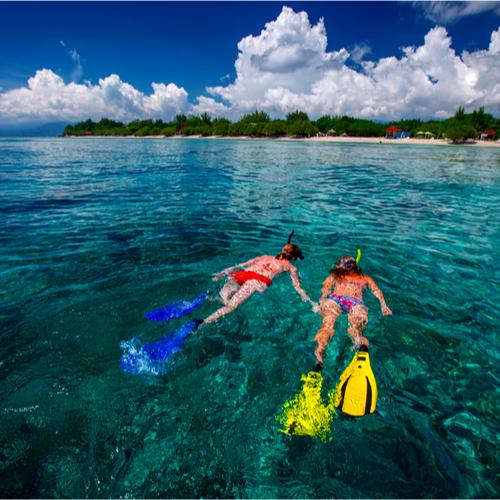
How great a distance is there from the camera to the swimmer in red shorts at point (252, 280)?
556 cm

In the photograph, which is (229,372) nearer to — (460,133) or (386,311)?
(386,311)

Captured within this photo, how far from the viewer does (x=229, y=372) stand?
4.17 m

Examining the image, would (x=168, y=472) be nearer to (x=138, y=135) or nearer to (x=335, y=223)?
(x=335, y=223)

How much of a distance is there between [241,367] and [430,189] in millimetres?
18923

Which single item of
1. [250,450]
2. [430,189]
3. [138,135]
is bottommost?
[138,135]

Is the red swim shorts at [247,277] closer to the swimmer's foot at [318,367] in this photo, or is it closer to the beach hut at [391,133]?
the swimmer's foot at [318,367]

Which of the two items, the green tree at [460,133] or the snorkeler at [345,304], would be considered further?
the green tree at [460,133]

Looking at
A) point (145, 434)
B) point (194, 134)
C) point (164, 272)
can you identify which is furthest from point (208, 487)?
point (194, 134)

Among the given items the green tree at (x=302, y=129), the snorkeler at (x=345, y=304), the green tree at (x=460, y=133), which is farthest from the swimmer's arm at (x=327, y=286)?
the green tree at (x=302, y=129)

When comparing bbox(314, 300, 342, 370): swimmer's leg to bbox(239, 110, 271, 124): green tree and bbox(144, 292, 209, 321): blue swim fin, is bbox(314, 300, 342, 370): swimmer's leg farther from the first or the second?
bbox(239, 110, 271, 124): green tree

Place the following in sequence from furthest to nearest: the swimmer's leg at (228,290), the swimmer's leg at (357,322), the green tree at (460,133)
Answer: the green tree at (460,133), the swimmer's leg at (228,290), the swimmer's leg at (357,322)

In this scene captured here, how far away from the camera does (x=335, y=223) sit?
37.0 feet

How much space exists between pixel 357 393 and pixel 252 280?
2.99m

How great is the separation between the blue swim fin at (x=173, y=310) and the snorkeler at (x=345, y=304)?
2.25 m
